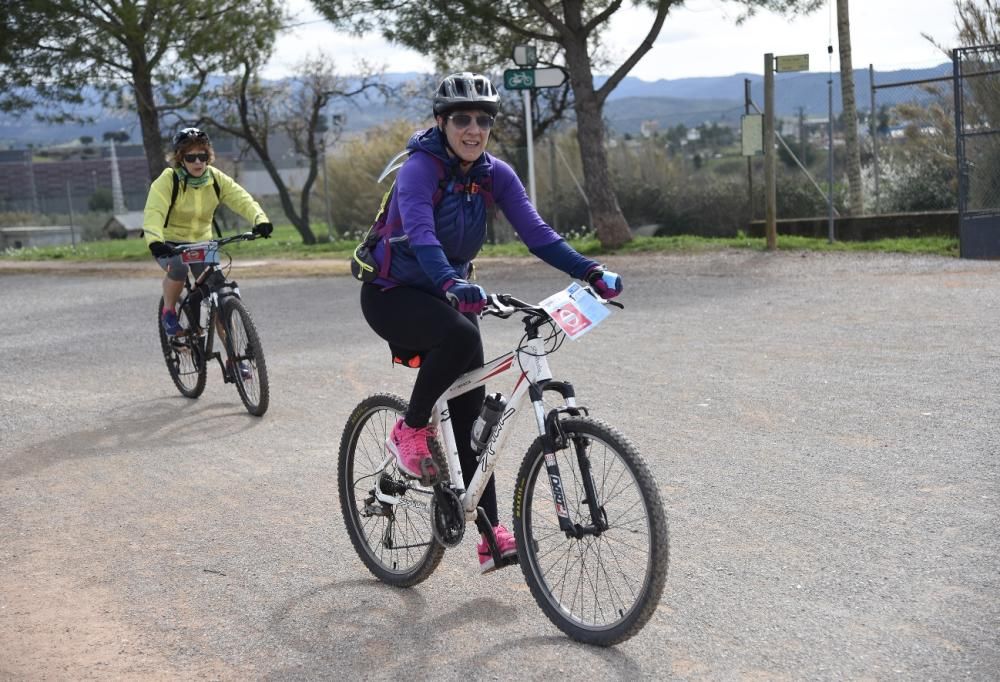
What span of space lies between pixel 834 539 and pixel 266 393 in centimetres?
456

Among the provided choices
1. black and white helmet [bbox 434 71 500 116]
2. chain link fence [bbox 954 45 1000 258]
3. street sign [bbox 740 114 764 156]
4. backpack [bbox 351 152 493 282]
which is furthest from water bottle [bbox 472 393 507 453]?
street sign [bbox 740 114 764 156]

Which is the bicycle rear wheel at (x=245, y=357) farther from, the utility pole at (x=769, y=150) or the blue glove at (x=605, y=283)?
the utility pole at (x=769, y=150)

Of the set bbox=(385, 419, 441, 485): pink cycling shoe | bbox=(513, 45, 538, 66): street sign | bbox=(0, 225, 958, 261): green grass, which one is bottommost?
bbox=(0, 225, 958, 261): green grass

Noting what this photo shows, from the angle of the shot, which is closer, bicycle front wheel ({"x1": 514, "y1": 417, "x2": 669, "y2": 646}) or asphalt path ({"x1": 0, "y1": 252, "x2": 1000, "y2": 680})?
bicycle front wheel ({"x1": 514, "y1": 417, "x2": 669, "y2": 646})

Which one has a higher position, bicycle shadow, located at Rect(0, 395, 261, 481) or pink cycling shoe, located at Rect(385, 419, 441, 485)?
pink cycling shoe, located at Rect(385, 419, 441, 485)

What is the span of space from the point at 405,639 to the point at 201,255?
5.33 meters

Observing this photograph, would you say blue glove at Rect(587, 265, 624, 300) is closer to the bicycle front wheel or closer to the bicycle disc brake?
the bicycle front wheel

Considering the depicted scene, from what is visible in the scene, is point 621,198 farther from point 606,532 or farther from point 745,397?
point 606,532

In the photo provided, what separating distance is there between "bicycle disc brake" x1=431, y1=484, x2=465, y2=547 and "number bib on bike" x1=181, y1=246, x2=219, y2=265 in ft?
16.0

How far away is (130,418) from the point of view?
9117 millimetres

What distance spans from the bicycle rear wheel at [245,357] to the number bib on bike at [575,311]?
4.75m

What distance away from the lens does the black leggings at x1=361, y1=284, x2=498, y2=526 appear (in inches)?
188

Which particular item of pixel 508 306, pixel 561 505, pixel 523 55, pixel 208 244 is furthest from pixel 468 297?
pixel 523 55

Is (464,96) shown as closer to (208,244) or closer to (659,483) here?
(659,483)
